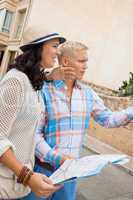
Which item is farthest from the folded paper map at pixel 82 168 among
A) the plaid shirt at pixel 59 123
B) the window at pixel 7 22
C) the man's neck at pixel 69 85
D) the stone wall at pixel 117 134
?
the window at pixel 7 22

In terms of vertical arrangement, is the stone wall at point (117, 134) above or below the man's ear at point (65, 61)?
below

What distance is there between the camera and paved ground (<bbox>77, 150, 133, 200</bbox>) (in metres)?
4.35

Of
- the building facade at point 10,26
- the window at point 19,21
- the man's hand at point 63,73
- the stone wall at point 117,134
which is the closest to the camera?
the man's hand at point 63,73

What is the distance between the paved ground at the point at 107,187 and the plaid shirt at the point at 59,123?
228cm

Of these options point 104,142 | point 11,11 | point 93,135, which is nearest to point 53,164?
point 104,142

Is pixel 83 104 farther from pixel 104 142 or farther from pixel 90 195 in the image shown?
pixel 104 142

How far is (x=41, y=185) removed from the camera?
4.80ft

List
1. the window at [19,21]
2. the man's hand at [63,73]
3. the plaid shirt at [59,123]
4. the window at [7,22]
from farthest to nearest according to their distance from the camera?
the window at [7,22] → the window at [19,21] → the man's hand at [63,73] → the plaid shirt at [59,123]

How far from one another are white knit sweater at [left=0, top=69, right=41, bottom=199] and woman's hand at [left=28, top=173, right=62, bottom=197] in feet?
0.37

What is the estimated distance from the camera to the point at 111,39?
1666cm

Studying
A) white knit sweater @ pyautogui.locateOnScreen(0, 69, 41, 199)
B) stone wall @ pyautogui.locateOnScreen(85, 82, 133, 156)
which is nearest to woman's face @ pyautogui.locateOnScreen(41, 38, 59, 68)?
white knit sweater @ pyautogui.locateOnScreen(0, 69, 41, 199)

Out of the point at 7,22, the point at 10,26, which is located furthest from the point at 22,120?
the point at 7,22

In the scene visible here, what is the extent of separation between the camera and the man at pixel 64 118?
1.97 metres

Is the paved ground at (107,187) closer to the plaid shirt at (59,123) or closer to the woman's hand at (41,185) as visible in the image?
the plaid shirt at (59,123)
